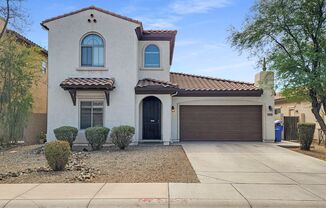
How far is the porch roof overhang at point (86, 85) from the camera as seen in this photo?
1838cm

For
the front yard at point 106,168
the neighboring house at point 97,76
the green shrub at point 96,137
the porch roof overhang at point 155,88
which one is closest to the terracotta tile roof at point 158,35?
the neighboring house at point 97,76

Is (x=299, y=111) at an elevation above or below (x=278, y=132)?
above

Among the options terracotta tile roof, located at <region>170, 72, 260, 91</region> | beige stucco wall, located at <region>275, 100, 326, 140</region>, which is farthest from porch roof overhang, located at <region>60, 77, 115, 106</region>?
beige stucco wall, located at <region>275, 100, 326, 140</region>

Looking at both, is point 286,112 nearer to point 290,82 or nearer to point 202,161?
point 290,82

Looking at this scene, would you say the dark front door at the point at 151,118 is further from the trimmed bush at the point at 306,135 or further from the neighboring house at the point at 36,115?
the trimmed bush at the point at 306,135

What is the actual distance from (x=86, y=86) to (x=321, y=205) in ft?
44.3

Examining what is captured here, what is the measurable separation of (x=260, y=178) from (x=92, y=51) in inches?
491

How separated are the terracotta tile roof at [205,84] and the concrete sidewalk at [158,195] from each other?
1310 cm

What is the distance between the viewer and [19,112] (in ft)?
64.1

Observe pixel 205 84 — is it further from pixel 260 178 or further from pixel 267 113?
pixel 260 178

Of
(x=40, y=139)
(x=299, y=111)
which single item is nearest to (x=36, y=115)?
(x=40, y=139)

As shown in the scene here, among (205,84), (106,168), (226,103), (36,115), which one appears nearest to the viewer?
(106,168)

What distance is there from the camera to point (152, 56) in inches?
851

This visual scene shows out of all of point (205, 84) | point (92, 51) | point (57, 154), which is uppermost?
point (92, 51)
